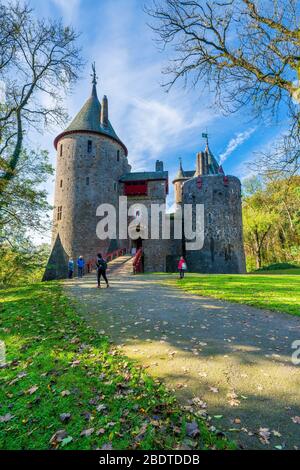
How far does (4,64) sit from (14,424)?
15.1 metres

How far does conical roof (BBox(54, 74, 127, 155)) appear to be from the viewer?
101ft

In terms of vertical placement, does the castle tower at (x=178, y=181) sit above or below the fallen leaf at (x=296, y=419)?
above

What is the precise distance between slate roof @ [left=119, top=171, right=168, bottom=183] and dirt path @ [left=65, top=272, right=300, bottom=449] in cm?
2650

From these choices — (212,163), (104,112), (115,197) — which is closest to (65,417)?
(115,197)

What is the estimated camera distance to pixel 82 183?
99.5 ft

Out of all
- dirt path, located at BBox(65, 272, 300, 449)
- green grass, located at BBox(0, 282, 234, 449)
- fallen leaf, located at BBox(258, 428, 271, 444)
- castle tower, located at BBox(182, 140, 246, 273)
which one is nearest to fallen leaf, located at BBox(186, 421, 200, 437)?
green grass, located at BBox(0, 282, 234, 449)

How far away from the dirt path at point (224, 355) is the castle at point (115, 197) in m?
18.0

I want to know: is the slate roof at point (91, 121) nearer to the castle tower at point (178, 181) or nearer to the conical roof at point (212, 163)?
the conical roof at point (212, 163)

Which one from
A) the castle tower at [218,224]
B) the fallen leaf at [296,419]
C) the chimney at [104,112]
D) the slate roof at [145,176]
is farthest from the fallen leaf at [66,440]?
the chimney at [104,112]

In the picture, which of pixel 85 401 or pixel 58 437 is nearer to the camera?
pixel 58 437

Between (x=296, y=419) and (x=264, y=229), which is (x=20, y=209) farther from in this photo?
(x=264, y=229)

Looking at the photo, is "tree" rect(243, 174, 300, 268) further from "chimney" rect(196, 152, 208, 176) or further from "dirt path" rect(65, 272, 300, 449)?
"dirt path" rect(65, 272, 300, 449)

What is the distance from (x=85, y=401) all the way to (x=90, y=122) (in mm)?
32963

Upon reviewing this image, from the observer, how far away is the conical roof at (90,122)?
101 ft
